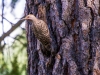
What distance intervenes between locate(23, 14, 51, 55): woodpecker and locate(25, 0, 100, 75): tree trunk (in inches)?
1.1

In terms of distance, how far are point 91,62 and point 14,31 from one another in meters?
1.62

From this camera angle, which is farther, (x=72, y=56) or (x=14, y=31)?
(x=14, y=31)

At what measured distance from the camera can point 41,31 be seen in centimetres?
148

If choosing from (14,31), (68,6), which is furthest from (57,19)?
(14,31)

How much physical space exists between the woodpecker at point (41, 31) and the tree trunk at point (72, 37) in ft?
0.09

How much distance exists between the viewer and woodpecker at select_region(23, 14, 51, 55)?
58.2 inches

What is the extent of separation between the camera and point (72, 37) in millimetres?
1466

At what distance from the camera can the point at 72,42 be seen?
1.46 metres

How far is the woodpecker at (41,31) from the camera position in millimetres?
1479

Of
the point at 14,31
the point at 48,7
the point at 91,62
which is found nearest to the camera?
the point at 91,62

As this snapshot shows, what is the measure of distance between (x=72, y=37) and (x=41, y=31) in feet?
0.43

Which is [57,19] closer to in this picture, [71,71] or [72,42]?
[72,42]

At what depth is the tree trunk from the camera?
143 cm

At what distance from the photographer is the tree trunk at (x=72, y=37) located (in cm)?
143
